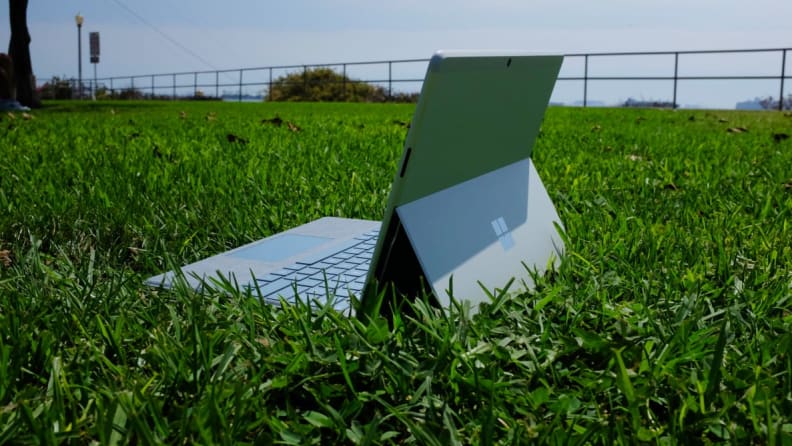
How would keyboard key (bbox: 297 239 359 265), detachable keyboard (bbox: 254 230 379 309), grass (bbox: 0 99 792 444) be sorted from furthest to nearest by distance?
1. keyboard key (bbox: 297 239 359 265)
2. detachable keyboard (bbox: 254 230 379 309)
3. grass (bbox: 0 99 792 444)

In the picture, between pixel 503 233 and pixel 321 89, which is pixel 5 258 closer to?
pixel 503 233

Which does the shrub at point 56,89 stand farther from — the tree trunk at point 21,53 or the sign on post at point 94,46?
the tree trunk at point 21,53

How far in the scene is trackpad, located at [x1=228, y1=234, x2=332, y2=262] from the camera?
1.85m

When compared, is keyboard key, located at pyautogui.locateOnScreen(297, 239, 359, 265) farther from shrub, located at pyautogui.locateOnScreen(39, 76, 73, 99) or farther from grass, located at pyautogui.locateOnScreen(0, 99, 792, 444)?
shrub, located at pyautogui.locateOnScreen(39, 76, 73, 99)

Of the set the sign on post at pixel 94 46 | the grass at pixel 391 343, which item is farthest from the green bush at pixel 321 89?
the grass at pixel 391 343

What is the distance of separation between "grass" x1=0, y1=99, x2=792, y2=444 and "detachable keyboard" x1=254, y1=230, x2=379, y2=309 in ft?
0.25

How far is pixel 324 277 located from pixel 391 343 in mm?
337

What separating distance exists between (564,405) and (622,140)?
163 inches

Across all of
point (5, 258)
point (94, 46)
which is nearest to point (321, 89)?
point (94, 46)

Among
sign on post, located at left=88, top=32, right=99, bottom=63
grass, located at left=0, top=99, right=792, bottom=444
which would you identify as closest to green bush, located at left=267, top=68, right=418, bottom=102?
sign on post, located at left=88, top=32, right=99, bottom=63

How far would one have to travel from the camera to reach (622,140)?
495 centimetres

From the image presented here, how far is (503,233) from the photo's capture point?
163cm

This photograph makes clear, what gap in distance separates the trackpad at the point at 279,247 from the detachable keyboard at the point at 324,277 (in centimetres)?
8

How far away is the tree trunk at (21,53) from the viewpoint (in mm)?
15492
